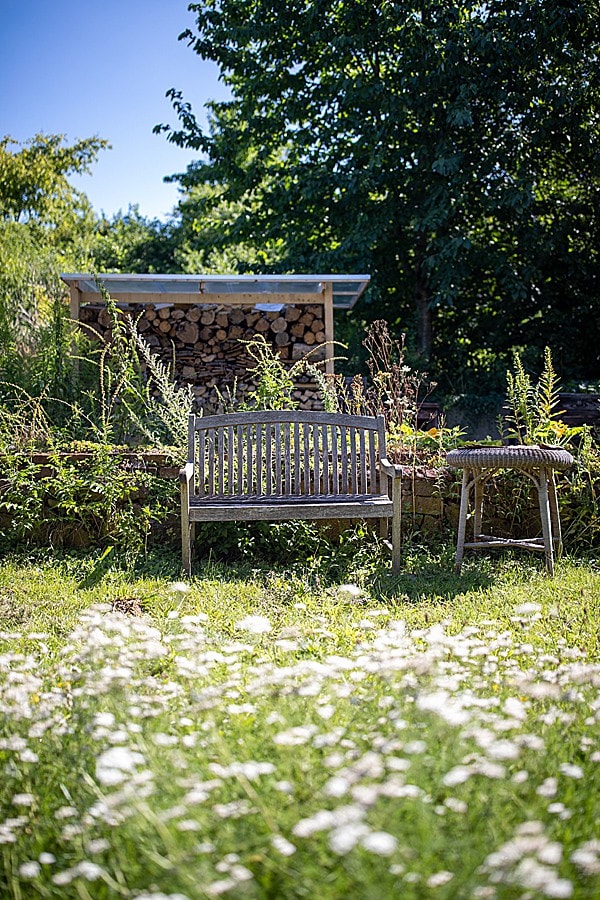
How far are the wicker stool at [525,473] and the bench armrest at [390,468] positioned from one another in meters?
0.33

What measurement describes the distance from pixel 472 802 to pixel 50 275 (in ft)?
56.0

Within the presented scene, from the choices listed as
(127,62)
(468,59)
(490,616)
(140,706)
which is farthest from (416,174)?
(140,706)

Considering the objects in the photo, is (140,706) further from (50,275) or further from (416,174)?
(50,275)

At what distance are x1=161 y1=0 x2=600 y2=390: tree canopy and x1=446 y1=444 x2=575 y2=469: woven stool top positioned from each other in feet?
27.9

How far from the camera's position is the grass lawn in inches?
58.9

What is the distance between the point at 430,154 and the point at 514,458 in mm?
10739

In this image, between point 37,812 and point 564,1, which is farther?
point 564,1

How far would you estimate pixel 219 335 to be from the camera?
1038cm

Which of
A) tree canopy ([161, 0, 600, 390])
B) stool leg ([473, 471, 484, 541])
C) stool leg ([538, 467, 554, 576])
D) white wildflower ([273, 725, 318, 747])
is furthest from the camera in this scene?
tree canopy ([161, 0, 600, 390])

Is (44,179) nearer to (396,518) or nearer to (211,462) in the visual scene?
(211,462)

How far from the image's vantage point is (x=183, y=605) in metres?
4.34

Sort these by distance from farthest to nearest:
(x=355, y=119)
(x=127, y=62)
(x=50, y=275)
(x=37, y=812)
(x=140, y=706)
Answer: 1. (x=50, y=275)
2. (x=355, y=119)
3. (x=127, y=62)
4. (x=140, y=706)
5. (x=37, y=812)

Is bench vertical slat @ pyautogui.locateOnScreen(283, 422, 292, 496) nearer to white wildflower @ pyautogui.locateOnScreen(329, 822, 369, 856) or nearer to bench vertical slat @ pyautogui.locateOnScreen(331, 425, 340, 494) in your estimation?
bench vertical slat @ pyautogui.locateOnScreen(331, 425, 340, 494)

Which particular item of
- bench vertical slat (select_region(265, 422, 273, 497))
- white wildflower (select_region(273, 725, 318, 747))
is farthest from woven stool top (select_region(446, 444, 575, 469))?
white wildflower (select_region(273, 725, 318, 747))
